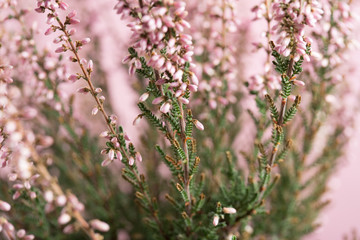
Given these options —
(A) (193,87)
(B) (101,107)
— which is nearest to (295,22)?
(A) (193,87)

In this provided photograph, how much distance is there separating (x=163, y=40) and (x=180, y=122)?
0.13m

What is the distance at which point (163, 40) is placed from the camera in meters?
0.46

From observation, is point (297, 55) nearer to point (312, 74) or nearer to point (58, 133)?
point (312, 74)

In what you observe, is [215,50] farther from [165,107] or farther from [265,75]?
[165,107]

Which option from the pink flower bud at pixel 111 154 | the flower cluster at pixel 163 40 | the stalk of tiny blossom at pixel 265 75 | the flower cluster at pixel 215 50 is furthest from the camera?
the flower cluster at pixel 215 50

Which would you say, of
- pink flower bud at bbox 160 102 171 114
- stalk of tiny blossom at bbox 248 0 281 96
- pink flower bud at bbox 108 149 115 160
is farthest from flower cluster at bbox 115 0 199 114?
stalk of tiny blossom at bbox 248 0 281 96

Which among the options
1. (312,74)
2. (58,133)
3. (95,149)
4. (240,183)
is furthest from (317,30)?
(58,133)

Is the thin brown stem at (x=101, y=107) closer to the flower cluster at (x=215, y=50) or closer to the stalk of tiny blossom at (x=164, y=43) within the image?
the stalk of tiny blossom at (x=164, y=43)

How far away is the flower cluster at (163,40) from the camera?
1.44 feet

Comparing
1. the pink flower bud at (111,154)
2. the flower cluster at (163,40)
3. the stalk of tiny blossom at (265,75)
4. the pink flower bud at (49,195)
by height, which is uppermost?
the stalk of tiny blossom at (265,75)

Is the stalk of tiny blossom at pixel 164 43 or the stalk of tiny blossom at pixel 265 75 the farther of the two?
the stalk of tiny blossom at pixel 265 75

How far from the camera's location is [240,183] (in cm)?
69

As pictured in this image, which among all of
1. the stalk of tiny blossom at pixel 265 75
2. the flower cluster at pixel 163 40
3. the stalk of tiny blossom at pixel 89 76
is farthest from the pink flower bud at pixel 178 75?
the stalk of tiny blossom at pixel 265 75

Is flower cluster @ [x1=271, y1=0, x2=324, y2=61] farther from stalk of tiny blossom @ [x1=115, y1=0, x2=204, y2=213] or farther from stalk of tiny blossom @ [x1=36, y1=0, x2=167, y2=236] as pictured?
stalk of tiny blossom @ [x1=36, y1=0, x2=167, y2=236]
